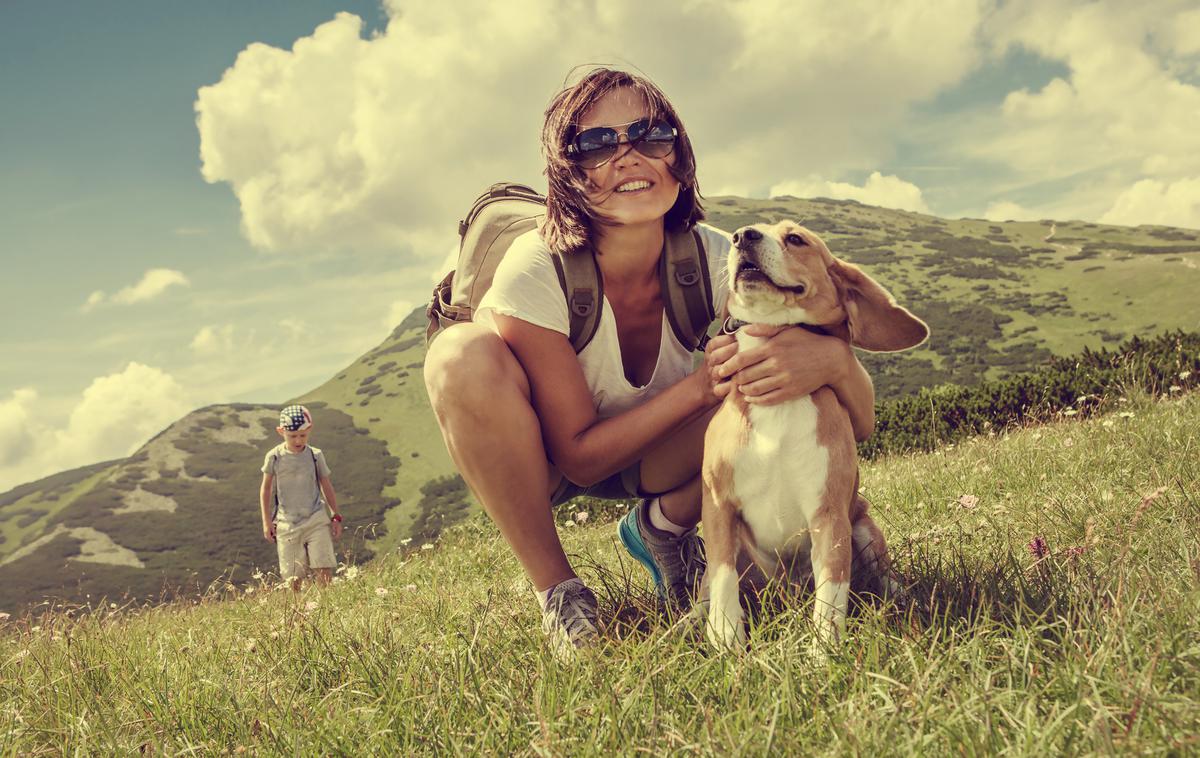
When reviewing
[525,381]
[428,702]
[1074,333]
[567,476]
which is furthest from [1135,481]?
[1074,333]

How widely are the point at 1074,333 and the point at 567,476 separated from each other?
433ft

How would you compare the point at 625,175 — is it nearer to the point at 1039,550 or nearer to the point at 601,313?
the point at 601,313

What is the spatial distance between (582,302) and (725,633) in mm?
1505

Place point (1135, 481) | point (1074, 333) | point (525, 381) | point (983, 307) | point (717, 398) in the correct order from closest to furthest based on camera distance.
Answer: point (717, 398)
point (525, 381)
point (1135, 481)
point (1074, 333)
point (983, 307)

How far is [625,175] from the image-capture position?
321 centimetres

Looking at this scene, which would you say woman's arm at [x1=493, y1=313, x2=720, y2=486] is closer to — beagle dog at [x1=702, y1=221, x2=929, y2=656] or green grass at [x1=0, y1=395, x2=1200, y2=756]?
beagle dog at [x1=702, y1=221, x2=929, y2=656]

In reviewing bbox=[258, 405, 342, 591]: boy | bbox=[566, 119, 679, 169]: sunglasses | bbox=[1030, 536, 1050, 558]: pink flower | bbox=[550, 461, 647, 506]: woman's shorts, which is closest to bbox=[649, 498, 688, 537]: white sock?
bbox=[550, 461, 647, 506]: woman's shorts

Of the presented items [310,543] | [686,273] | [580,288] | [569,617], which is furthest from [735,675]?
[310,543]

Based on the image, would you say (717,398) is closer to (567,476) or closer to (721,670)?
(567,476)

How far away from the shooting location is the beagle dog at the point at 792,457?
2559mm

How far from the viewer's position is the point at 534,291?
3.12m

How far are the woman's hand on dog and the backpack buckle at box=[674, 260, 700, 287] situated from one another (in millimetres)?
560

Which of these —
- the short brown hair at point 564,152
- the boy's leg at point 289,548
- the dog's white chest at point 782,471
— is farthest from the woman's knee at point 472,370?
the boy's leg at point 289,548

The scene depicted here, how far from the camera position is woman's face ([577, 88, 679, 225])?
126 inches
